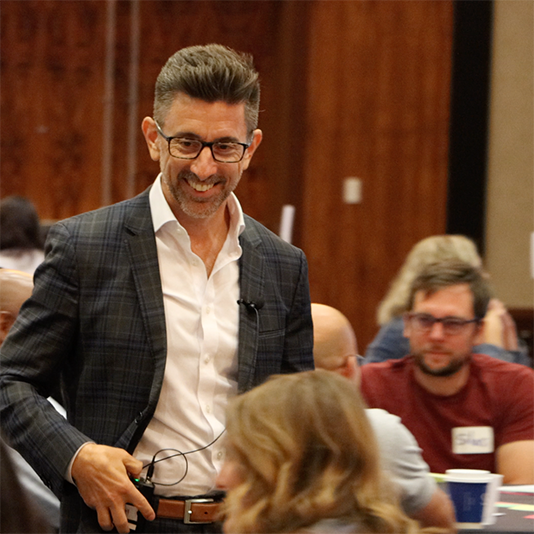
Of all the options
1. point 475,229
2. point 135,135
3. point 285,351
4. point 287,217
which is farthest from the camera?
point 135,135

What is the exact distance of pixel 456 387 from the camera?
9.96ft

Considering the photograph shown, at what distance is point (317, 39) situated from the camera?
5.92 m

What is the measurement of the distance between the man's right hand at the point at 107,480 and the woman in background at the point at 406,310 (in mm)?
2076

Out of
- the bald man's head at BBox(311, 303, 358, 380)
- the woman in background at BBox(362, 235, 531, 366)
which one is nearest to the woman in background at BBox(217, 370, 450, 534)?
the bald man's head at BBox(311, 303, 358, 380)

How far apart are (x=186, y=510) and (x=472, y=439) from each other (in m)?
1.39

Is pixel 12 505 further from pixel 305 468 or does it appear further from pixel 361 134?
pixel 361 134

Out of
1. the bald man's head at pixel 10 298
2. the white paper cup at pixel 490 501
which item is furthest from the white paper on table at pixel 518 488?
the bald man's head at pixel 10 298

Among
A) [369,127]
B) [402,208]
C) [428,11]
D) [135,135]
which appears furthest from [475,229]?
[135,135]

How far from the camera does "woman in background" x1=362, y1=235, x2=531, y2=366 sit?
12.3 feet

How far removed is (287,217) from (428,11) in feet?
6.30

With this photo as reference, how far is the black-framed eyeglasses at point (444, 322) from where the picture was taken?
121 inches

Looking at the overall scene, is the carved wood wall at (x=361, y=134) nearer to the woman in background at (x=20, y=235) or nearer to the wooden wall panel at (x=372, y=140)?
the wooden wall panel at (x=372, y=140)

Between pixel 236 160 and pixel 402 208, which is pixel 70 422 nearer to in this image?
pixel 236 160

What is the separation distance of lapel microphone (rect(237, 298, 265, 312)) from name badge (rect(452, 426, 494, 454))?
4.09 feet
